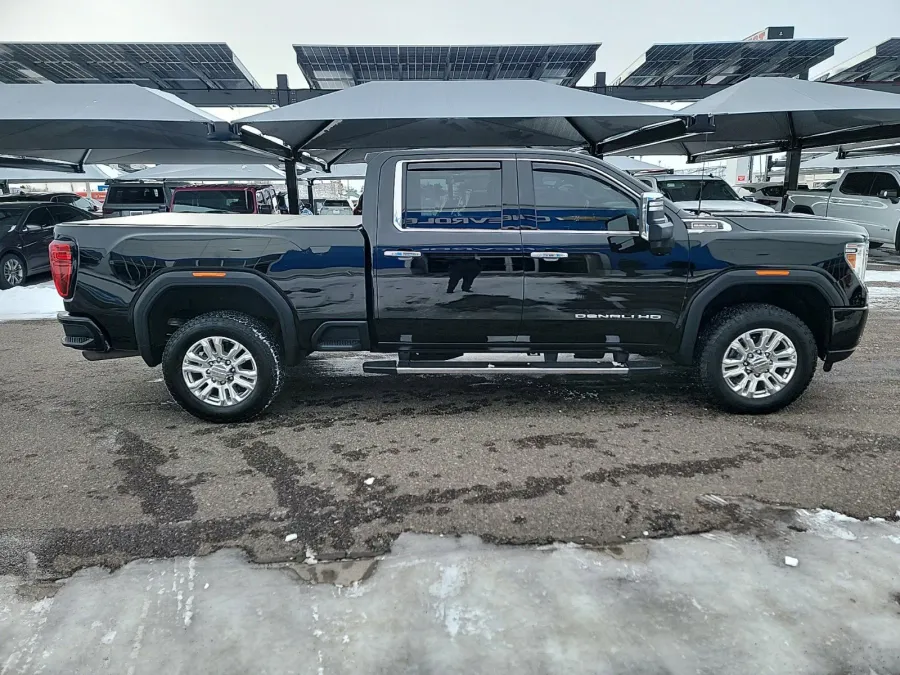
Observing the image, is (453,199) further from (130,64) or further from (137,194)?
(130,64)

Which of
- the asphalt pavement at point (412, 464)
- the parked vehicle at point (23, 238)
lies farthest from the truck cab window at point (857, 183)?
the parked vehicle at point (23, 238)

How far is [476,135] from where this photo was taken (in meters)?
12.9

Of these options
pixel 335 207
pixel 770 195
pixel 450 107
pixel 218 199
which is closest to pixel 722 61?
pixel 770 195

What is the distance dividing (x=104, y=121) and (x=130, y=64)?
358 inches

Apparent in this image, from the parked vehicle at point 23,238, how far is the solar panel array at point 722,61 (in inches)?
608

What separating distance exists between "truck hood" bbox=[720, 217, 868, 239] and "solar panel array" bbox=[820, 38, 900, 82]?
1778cm

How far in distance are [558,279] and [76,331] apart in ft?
11.4

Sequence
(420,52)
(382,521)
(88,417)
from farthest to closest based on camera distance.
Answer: (420,52), (88,417), (382,521)

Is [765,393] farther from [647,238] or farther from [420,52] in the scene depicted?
[420,52]

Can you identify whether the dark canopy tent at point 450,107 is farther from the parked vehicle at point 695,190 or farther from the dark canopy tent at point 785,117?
the parked vehicle at point 695,190

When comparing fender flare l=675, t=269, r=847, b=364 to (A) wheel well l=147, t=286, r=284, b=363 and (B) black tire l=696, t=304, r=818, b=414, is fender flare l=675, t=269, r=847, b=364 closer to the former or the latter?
(B) black tire l=696, t=304, r=818, b=414

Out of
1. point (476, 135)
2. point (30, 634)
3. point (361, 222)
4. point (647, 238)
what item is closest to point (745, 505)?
point (647, 238)

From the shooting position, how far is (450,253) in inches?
165

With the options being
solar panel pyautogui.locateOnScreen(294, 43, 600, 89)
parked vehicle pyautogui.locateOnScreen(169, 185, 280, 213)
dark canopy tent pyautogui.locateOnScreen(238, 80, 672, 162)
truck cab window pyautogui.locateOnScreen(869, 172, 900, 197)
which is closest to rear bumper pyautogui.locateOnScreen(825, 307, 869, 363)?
dark canopy tent pyautogui.locateOnScreen(238, 80, 672, 162)
